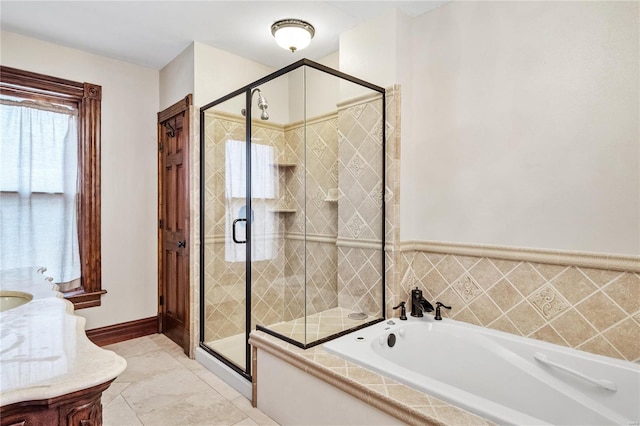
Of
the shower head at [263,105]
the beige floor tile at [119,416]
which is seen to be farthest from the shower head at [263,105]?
the beige floor tile at [119,416]

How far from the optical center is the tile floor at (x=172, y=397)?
208 cm

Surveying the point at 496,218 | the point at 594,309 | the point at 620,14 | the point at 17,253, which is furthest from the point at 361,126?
the point at 17,253

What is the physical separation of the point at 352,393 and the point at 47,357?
1164 mm

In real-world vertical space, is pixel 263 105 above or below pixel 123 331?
→ above

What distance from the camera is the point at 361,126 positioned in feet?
8.13

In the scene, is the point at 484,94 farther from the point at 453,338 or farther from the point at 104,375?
the point at 104,375

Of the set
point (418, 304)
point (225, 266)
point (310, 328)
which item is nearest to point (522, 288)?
point (418, 304)

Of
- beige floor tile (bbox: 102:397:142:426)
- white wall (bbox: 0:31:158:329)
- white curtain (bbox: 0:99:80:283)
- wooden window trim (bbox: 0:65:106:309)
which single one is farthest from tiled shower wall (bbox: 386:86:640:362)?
white curtain (bbox: 0:99:80:283)

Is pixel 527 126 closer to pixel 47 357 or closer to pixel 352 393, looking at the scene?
pixel 352 393

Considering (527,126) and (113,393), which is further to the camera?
(113,393)

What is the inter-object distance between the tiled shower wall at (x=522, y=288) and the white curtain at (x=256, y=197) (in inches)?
32.7

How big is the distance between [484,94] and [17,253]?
369 centimetres

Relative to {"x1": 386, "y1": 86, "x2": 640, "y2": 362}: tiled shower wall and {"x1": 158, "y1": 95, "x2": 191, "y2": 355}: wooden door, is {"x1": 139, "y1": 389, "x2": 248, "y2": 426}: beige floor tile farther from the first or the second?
{"x1": 386, "y1": 86, "x2": 640, "y2": 362}: tiled shower wall

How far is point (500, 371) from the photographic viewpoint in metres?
1.86
